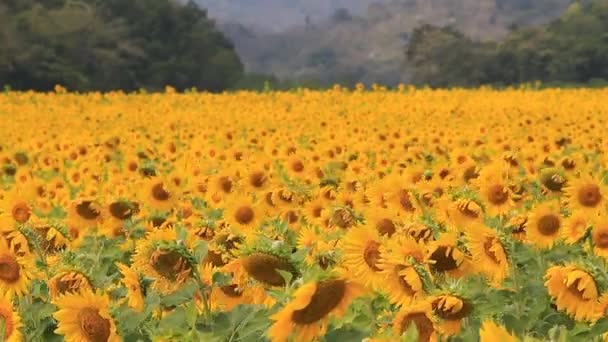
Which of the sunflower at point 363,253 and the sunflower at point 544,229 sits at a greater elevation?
the sunflower at point 363,253

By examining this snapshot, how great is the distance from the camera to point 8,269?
160 inches

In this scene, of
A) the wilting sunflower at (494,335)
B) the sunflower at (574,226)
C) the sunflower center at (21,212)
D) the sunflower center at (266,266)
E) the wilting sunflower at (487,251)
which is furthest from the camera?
the sunflower center at (21,212)

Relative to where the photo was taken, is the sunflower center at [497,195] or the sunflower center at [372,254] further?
the sunflower center at [497,195]

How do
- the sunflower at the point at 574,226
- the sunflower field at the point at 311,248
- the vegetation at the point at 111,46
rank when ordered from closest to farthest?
the sunflower field at the point at 311,248, the sunflower at the point at 574,226, the vegetation at the point at 111,46

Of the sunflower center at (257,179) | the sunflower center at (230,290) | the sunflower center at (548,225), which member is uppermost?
the sunflower center at (548,225)

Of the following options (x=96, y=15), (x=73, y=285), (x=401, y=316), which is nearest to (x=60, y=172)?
(x=73, y=285)

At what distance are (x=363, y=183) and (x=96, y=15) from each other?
4810cm

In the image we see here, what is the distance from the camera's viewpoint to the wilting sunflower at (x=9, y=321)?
350cm

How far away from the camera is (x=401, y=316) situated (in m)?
3.18

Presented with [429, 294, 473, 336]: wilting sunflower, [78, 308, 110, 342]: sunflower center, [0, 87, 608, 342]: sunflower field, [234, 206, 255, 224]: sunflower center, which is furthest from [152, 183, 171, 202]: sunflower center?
[429, 294, 473, 336]: wilting sunflower

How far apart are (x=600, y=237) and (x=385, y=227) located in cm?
90

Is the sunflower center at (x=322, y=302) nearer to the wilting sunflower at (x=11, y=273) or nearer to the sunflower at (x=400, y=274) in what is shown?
the sunflower at (x=400, y=274)

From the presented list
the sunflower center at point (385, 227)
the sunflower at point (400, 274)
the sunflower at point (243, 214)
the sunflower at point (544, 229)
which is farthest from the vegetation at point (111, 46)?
the sunflower at point (400, 274)

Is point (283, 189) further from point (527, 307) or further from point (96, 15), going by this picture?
point (96, 15)
